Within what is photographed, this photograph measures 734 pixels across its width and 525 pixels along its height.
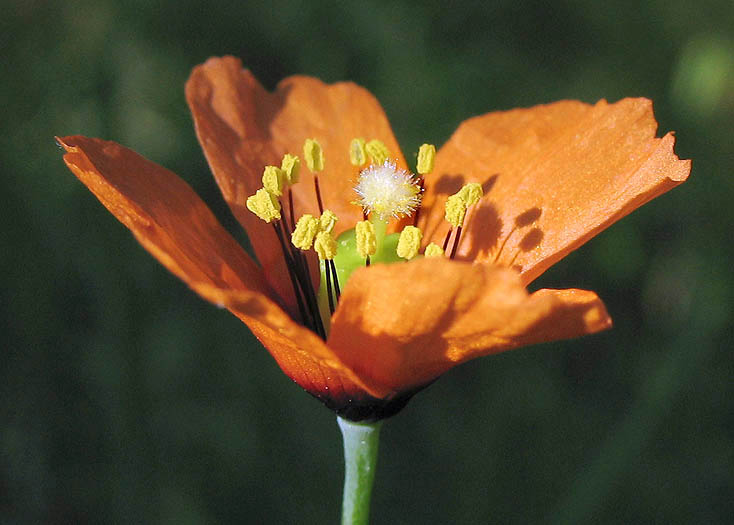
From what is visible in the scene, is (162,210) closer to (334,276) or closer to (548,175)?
(334,276)

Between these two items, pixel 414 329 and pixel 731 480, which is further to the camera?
pixel 731 480

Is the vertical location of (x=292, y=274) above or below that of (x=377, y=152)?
below

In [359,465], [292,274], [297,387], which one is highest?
[292,274]

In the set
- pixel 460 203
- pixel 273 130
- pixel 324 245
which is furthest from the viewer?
pixel 273 130

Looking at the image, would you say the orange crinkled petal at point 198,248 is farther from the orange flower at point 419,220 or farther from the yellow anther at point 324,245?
the yellow anther at point 324,245

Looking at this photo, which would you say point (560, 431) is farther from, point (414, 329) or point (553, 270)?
point (414, 329)

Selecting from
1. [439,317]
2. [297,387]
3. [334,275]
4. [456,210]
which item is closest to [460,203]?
[456,210]

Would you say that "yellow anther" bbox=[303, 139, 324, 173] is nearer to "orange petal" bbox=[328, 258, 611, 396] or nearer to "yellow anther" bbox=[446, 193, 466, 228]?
"yellow anther" bbox=[446, 193, 466, 228]

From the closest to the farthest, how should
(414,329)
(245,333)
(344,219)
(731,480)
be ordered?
(414,329) < (344,219) < (731,480) < (245,333)

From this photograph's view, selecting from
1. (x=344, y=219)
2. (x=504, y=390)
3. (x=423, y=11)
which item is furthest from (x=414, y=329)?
(x=423, y=11)
